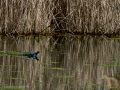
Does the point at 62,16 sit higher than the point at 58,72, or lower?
higher

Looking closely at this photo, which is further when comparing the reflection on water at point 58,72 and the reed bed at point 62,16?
the reed bed at point 62,16

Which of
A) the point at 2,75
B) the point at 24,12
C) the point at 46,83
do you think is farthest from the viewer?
the point at 24,12

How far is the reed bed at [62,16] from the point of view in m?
8.15

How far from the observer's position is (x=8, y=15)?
8.16 metres

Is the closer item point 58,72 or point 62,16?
point 58,72

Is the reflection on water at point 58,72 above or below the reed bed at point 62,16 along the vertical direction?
below

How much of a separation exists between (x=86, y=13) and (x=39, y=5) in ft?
5.28

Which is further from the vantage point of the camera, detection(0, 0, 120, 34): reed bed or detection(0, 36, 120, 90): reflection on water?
detection(0, 0, 120, 34): reed bed

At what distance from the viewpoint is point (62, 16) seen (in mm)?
9320

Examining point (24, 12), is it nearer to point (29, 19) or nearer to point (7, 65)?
point (29, 19)

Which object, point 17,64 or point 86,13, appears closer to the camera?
point 17,64

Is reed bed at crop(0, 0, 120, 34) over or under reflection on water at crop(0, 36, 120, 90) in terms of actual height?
over

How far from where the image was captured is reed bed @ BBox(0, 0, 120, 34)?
321 inches

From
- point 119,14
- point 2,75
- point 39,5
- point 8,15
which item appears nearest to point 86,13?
point 119,14
